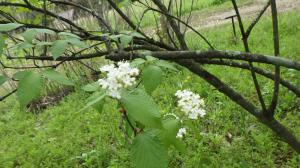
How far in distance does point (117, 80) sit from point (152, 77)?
0.21 m

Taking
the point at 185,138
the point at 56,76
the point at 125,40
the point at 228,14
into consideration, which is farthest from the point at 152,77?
the point at 228,14

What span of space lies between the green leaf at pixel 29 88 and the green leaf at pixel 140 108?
0.84 feet

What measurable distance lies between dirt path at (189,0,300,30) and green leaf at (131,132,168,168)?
24.8 feet

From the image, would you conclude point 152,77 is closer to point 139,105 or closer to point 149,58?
point 149,58

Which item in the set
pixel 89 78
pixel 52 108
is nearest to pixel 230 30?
pixel 89 78

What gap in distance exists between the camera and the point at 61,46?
119 cm

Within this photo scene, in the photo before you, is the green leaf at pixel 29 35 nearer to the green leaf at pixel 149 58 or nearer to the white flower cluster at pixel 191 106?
the green leaf at pixel 149 58

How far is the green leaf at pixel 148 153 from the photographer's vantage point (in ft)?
3.49

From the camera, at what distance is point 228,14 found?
9508mm

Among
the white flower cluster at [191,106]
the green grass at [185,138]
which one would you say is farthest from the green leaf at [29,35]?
the green grass at [185,138]

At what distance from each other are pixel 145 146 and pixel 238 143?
2354 millimetres

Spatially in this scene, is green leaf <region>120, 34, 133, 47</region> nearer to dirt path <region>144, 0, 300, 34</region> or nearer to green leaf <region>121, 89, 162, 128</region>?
green leaf <region>121, 89, 162, 128</region>

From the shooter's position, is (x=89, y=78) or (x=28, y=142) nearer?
(x=28, y=142)

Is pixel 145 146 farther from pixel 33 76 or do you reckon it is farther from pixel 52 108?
pixel 52 108
